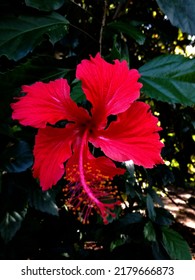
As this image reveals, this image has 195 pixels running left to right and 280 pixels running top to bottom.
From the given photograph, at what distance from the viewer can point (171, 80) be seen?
81 cm

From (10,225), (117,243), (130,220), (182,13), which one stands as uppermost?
(182,13)

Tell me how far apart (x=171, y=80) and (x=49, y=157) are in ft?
1.21

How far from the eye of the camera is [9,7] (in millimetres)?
935

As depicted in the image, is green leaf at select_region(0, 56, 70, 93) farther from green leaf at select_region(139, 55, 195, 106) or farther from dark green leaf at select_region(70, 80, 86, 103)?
green leaf at select_region(139, 55, 195, 106)

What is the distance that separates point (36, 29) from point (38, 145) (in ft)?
1.47

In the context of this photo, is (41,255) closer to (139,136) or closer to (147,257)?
(147,257)

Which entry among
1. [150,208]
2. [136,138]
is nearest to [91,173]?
[136,138]

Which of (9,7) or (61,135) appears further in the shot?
(9,7)

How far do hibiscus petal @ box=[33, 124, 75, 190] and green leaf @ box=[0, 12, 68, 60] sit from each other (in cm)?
32

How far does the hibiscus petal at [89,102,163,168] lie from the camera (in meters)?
0.60

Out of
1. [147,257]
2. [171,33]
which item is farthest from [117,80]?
[147,257]

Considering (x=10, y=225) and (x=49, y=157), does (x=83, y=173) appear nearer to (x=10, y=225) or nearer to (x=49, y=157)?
(x=49, y=157)

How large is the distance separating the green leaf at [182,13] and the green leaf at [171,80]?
0.32 feet

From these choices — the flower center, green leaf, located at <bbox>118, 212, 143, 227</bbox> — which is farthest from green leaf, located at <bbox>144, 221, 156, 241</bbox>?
the flower center
